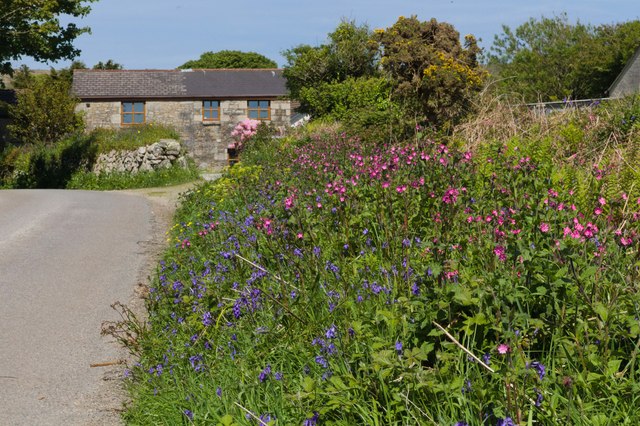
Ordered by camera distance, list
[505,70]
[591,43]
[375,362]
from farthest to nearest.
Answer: [505,70]
[591,43]
[375,362]

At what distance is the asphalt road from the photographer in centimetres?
523

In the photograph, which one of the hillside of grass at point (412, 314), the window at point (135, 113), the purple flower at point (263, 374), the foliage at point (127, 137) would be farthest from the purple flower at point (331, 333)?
the window at point (135, 113)

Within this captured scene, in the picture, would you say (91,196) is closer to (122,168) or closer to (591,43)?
(122,168)

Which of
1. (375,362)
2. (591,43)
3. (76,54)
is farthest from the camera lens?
(591,43)

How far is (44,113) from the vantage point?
1465 inches

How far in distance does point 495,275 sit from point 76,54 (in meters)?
35.6

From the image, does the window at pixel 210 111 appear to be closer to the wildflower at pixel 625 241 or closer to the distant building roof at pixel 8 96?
the distant building roof at pixel 8 96

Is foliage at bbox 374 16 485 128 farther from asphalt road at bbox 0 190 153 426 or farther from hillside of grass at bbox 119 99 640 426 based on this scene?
hillside of grass at bbox 119 99 640 426

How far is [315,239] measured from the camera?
5652 mm

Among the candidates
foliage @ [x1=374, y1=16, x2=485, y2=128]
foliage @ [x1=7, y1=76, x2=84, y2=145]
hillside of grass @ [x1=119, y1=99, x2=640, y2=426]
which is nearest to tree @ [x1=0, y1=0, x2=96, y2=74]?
foliage @ [x1=7, y1=76, x2=84, y2=145]

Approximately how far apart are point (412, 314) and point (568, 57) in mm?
59480

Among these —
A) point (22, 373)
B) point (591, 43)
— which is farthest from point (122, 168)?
point (591, 43)

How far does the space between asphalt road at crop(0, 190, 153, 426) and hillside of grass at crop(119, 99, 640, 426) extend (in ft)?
1.32

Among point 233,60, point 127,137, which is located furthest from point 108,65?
point 127,137
